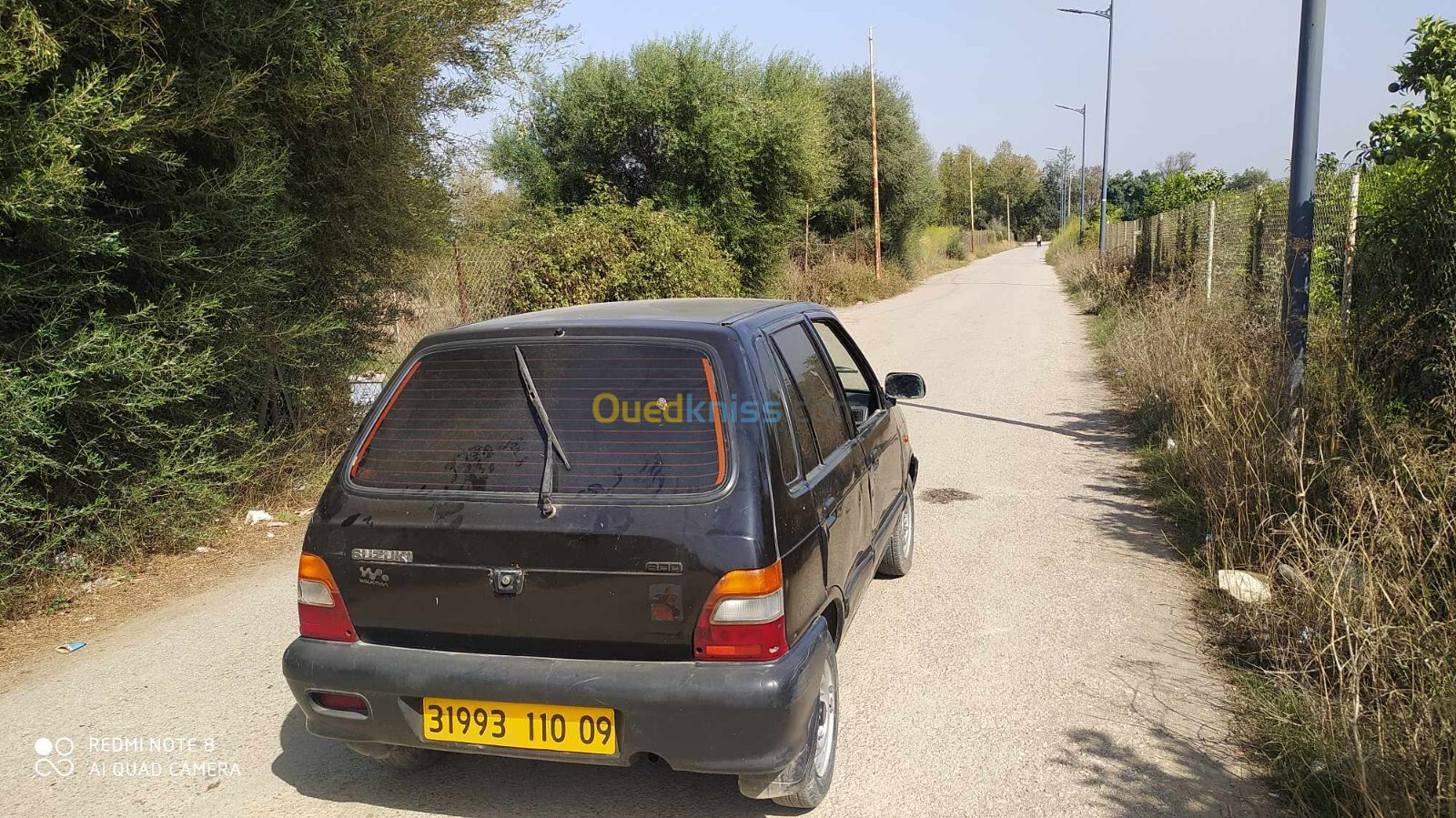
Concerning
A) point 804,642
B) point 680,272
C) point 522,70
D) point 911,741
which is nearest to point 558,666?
point 804,642

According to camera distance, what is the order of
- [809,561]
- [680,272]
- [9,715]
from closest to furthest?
[809,561] → [9,715] → [680,272]

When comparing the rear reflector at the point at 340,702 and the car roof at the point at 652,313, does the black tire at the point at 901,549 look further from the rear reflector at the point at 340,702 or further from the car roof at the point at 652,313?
the rear reflector at the point at 340,702

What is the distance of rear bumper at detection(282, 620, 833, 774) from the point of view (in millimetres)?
2746

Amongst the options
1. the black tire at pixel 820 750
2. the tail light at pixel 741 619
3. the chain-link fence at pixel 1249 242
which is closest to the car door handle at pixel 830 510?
the black tire at pixel 820 750

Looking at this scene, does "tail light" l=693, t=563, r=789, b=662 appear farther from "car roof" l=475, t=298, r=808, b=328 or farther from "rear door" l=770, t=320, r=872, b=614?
"car roof" l=475, t=298, r=808, b=328

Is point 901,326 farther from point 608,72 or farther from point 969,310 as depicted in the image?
point 608,72

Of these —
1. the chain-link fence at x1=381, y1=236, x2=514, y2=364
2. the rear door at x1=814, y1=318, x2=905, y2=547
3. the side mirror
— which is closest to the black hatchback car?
the rear door at x1=814, y1=318, x2=905, y2=547

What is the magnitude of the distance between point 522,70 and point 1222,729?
25.4 ft

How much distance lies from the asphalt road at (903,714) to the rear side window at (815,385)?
1.12 metres

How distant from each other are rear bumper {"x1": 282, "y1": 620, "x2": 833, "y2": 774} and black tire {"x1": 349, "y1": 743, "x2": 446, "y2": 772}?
27 centimetres

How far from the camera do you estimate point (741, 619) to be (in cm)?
278

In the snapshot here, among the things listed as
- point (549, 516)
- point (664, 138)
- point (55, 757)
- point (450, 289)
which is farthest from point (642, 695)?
point (664, 138)

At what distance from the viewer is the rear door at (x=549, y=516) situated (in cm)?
281

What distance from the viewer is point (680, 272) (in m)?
13.8
